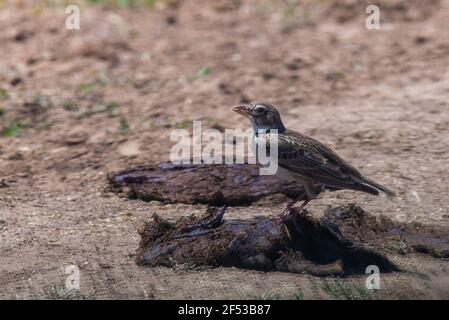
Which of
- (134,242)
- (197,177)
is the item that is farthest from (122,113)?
(134,242)

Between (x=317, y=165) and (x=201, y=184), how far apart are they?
1.48 metres

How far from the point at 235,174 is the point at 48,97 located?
11.6 feet

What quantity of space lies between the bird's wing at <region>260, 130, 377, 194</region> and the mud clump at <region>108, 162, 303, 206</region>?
1.01m

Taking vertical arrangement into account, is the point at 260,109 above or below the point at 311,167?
above

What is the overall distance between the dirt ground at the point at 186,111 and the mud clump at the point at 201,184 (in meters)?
0.11

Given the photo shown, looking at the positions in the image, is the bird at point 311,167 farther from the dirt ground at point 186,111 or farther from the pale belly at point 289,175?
the dirt ground at point 186,111

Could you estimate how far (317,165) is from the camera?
25.1 feet

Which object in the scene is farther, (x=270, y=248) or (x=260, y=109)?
(x=260, y=109)

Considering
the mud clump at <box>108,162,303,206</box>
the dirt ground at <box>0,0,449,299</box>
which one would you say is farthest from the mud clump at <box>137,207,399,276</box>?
the mud clump at <box>108,162,303,206</box>

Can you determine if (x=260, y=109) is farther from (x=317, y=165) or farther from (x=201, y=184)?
(x=201, y=184)

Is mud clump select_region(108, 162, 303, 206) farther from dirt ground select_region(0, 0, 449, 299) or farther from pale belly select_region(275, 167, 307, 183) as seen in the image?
pale belly select_region(275, 167, 307, 183)

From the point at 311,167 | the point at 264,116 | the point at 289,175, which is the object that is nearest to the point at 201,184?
the point at 264,116

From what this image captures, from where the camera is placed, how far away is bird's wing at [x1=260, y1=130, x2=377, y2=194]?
298 inches
